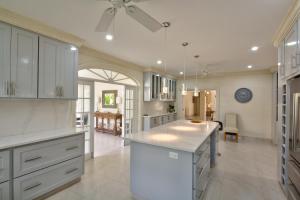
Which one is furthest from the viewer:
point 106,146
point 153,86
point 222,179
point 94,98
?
point 153,86

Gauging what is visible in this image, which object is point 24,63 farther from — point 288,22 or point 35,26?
point 288,22

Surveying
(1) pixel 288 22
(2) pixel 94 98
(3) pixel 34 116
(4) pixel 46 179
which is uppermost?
(1) pixel 288 22

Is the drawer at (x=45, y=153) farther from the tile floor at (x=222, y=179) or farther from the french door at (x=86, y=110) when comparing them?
the french door at (x=86, y=110)

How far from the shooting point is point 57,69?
2.55m

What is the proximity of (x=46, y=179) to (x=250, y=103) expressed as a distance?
656cm

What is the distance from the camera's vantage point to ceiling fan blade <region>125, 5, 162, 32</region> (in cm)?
143

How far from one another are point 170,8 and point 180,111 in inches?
232

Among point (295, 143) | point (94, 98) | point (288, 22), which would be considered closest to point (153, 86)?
point (94, 98)

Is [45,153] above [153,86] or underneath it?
underneath

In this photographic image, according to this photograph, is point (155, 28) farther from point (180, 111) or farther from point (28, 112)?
point (180, 111)

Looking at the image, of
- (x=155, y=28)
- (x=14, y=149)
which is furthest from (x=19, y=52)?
(x=155, y=28)

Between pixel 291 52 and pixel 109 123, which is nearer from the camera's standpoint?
pixel 291 52

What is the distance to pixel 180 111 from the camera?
7.42 m

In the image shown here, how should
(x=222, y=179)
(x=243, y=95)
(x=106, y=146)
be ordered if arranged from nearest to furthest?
(x=222, y=179) → (x=106, y=146) → (x=243, y=95)
